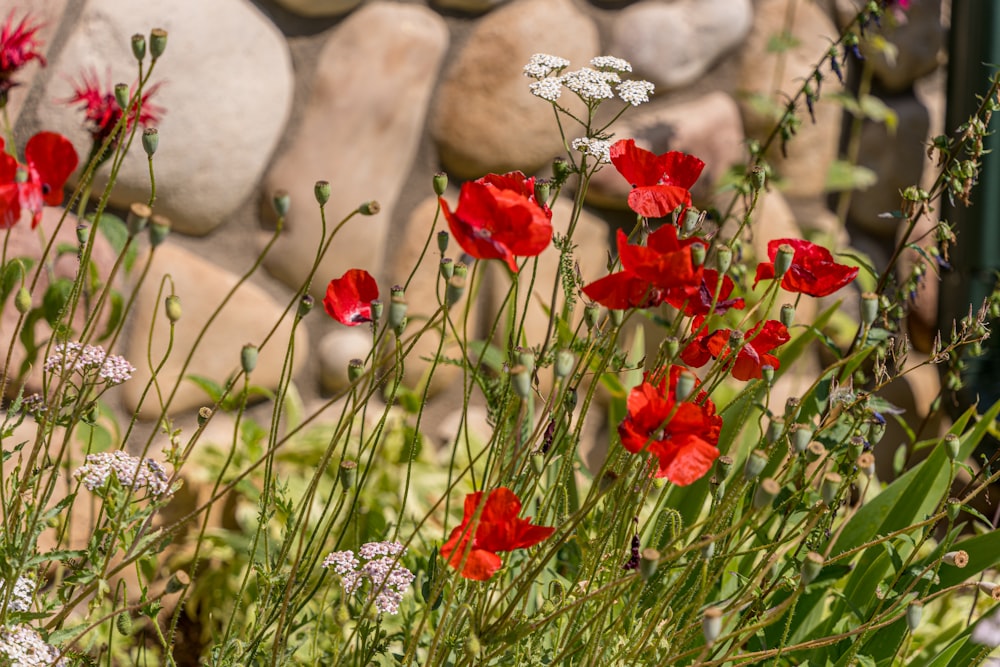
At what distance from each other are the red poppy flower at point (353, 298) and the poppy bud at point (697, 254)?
11.0 inches

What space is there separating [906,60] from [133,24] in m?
1.60

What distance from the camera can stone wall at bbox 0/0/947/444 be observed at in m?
1.64

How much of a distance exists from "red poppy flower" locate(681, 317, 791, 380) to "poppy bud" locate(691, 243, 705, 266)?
12cm

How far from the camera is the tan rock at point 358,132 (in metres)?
1.80

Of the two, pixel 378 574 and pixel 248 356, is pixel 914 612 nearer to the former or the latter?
pixel 378 574

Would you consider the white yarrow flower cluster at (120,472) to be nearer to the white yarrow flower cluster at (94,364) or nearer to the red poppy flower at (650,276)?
the white yarrow flower cluster at (94,364)

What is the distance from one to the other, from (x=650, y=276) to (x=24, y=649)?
1.78 ft

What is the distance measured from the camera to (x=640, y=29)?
2.04 metres

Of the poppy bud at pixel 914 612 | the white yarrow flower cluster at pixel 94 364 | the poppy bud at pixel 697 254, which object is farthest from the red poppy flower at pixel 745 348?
the white yarrow flower cluster at pixel 94 364

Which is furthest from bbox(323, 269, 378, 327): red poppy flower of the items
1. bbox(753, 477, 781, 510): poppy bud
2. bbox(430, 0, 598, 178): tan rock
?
bbox(430, 0, 598, 178): tan rock

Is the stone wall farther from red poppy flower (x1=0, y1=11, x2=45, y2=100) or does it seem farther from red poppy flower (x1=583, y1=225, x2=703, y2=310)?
red poppy flower (x1=583, y1=225, x2=703, y2=310)

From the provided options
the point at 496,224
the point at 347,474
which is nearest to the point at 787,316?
the point at 496,224

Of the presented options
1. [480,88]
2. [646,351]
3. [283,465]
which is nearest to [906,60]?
[646,351]

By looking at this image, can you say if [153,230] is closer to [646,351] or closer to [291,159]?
[291,159]
